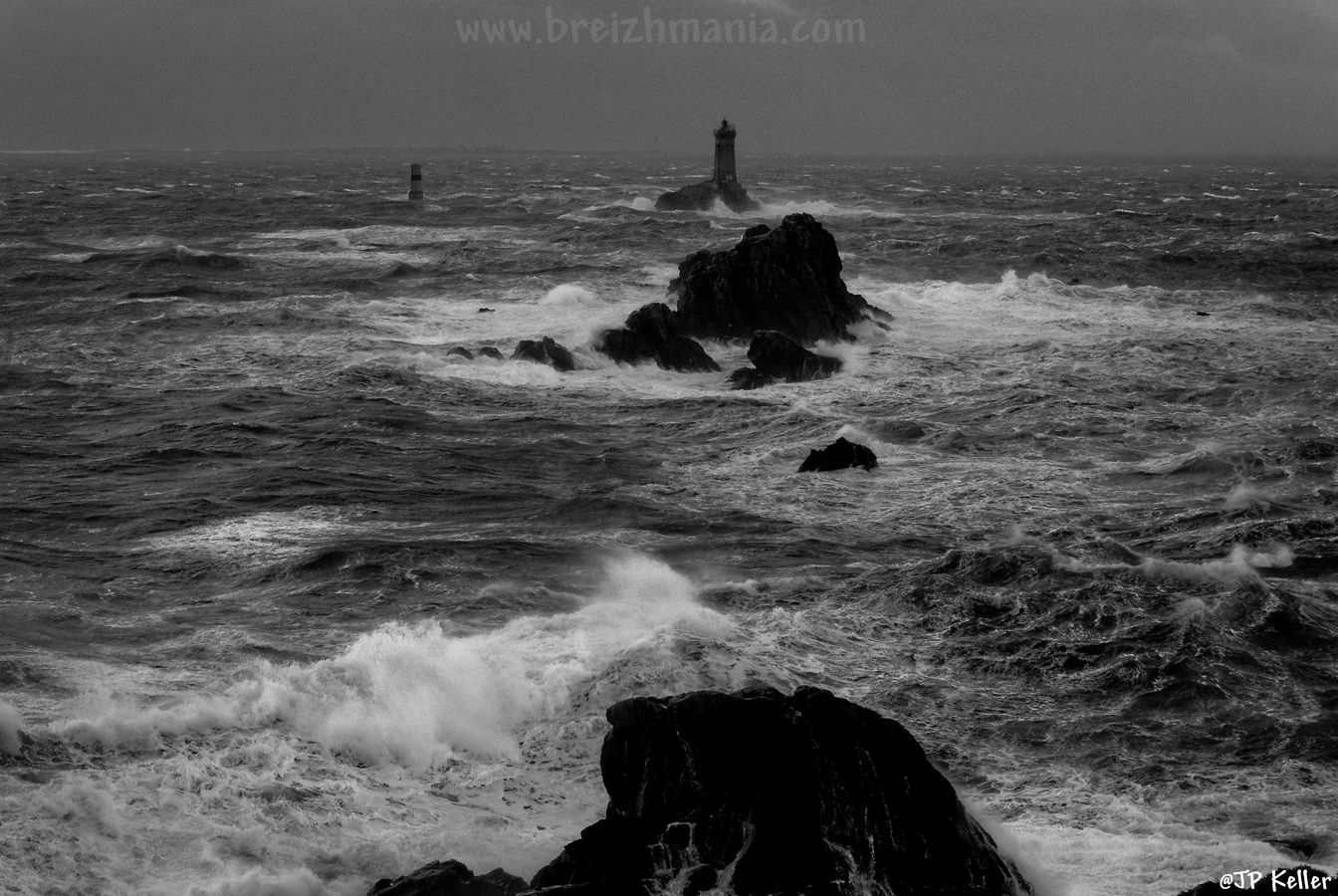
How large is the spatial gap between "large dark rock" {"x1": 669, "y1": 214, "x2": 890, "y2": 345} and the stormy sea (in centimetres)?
121

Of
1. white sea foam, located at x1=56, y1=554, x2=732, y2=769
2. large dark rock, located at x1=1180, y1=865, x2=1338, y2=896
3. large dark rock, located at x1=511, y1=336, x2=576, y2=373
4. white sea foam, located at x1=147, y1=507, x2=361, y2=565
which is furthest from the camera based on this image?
large dark rock, located at x1=511, y1=336, x2=576, y2=373

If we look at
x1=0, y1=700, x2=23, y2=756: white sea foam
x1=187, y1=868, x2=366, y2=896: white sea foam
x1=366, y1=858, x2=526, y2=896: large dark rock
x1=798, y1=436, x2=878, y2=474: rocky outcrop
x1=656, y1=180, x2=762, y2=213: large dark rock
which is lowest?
x1=187, y1=868, x2=366, y2=896: white sea foam

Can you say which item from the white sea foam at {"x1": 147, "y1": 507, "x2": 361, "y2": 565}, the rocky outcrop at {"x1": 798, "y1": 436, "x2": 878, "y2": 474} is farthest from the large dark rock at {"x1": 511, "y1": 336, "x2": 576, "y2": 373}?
the white sea foam at {"x1": 147, "y1": 507, "x2": 361, "y2": 565}

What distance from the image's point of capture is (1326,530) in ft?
78.7

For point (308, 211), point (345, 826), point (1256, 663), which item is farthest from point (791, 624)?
point (308, 211)

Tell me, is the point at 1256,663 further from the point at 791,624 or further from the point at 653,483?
the point at 653,483

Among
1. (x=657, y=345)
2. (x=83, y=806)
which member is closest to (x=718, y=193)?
(x=657, y=345)

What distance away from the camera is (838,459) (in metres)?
28.6

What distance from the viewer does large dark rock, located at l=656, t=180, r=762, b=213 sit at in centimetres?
9700

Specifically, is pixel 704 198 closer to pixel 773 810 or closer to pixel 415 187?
pixel 415 187

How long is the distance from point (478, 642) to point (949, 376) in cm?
2231

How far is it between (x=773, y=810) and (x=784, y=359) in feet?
84.8

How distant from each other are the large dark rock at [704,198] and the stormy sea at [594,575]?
47.6 m

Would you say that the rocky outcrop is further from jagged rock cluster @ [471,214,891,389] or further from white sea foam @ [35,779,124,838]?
white sea foam @ [35,779,124,838]
